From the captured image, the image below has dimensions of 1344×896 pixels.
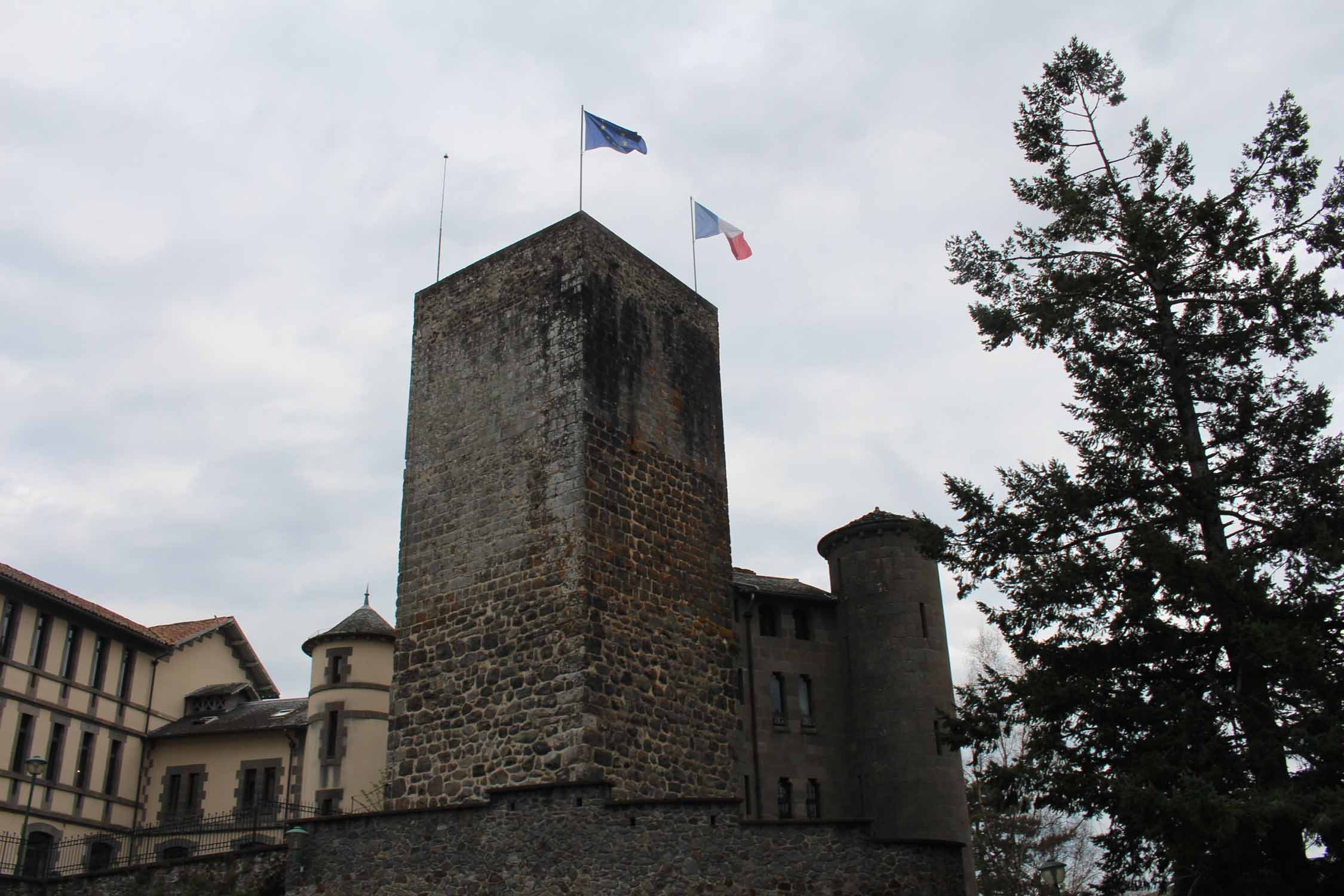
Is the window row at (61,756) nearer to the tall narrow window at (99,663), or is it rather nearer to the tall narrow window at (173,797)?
the tall narrow window at (173,797)

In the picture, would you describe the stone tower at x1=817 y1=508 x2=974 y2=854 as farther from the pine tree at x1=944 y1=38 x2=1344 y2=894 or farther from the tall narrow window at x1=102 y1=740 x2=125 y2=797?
the tall narrow window at x1=102 y1=740 x2=125 y2=797

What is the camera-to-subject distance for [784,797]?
24109 millimetres

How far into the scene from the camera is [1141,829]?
14102 mm

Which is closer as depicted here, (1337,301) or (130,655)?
(1337,301)

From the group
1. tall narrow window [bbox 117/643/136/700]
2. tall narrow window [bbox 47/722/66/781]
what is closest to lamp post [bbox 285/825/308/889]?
tall narrow window [bbox 47/722/66/781]

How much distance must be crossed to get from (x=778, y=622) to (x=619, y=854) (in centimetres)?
1098

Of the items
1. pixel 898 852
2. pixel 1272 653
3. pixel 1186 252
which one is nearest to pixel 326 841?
pixel 898 852

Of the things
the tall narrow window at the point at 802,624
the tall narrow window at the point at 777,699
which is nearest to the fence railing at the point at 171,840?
the tall narrow window at the point at 777,699

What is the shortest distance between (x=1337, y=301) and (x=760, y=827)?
1095 centimetres

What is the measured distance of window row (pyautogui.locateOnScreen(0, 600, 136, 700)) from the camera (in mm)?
30156

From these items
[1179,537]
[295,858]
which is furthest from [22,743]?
[1179,537]

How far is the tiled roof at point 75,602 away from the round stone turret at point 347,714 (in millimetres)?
7126

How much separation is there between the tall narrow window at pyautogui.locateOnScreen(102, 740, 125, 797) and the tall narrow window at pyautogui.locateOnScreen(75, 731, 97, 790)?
62 centimetres

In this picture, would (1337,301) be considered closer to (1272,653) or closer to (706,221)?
(1272,653)
